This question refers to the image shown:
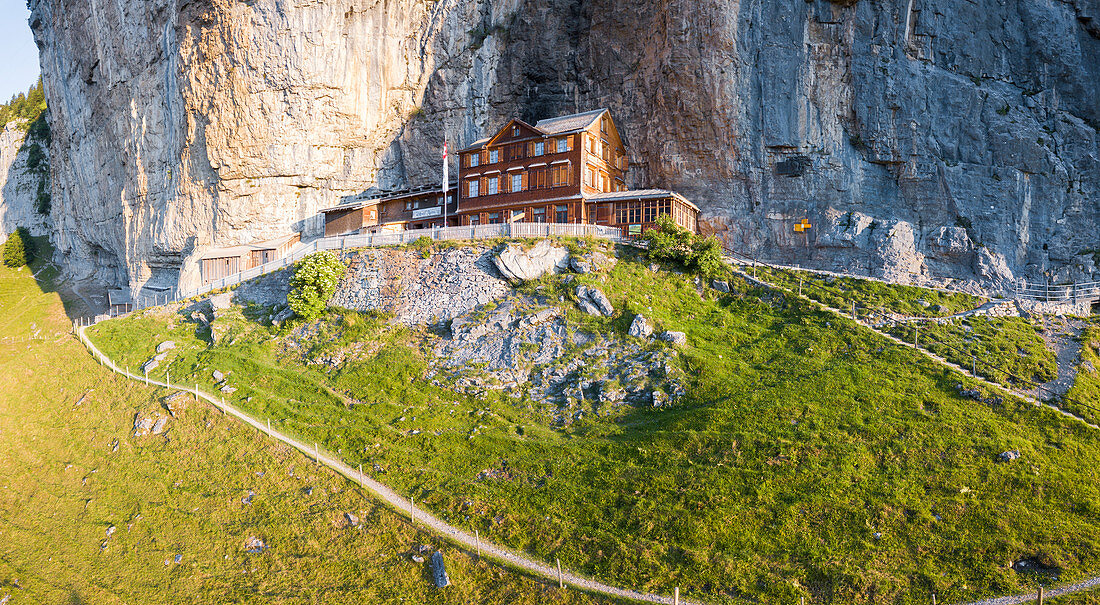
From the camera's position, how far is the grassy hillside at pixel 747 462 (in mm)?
22266

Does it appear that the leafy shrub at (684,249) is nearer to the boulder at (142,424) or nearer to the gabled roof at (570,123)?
the gabled roof at (570,123)

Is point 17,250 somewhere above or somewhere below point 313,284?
above

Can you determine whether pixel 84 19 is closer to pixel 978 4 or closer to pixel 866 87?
pixel 866 87

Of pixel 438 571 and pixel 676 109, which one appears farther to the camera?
pixel 676 109

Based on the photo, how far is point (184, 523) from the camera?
2703 cm

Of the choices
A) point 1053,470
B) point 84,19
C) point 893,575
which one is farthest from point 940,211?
point 84,19

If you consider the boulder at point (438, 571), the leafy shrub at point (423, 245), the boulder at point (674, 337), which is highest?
the leafy shrub at point (423, 245)

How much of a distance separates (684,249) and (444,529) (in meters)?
28.2

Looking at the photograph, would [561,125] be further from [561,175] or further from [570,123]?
[561,175]

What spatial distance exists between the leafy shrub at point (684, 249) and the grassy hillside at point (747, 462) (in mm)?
5542

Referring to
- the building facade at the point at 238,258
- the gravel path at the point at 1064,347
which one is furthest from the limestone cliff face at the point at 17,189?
the gravel path at the point at 1064,347

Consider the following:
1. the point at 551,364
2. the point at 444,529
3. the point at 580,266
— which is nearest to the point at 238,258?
the point at 580,266

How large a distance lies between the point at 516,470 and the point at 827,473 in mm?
13246

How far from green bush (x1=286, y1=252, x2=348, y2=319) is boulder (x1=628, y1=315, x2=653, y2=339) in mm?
21476
